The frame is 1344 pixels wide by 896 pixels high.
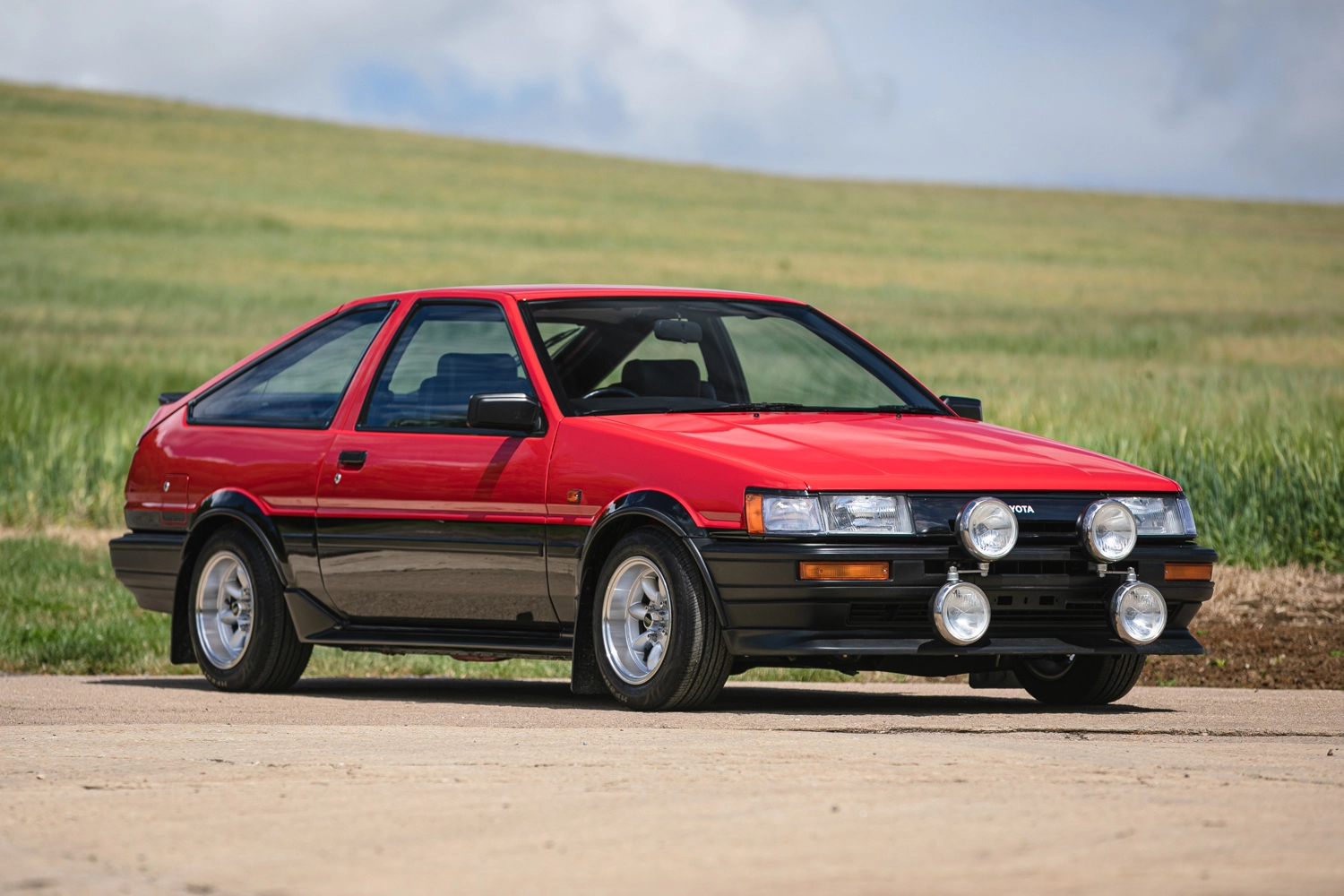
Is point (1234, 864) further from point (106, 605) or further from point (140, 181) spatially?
point (140, 181)

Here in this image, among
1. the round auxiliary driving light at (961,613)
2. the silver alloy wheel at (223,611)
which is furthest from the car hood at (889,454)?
the silver alloy wheel at (223,611)

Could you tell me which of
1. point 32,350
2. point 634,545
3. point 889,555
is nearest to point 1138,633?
point 889,555

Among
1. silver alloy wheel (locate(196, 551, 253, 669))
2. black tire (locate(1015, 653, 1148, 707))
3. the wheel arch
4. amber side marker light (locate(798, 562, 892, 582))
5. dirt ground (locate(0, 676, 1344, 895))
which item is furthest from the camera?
silver alloy wheel (locate(196, 551, 253, 669))

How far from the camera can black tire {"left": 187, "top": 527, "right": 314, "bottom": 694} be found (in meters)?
9.32

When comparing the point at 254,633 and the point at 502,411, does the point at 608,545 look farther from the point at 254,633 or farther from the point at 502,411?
the point at 254,633

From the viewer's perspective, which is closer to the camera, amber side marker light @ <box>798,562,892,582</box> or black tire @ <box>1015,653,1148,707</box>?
amber side marker light @ <box>798,562,892,582</box>

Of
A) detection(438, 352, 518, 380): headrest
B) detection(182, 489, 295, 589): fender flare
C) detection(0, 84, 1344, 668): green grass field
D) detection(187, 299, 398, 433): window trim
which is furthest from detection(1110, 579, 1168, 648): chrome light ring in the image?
detection(0, 84, 1344, 668): green grass field

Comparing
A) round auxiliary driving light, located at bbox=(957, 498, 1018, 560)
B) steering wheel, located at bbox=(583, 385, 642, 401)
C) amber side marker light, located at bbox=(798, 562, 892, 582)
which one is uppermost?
steering wheel, located at bbox=(583, 385, 642, 401)

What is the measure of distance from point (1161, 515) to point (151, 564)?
14.4 feet

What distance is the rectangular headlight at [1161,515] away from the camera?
7.96m

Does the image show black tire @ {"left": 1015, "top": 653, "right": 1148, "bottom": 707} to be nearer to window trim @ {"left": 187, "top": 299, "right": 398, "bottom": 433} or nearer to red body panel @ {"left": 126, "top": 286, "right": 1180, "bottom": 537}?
red body panel @ {"left": 126, "top": 286, "right": 1180, "bottom": 537}

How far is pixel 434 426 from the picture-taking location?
8.78 meters

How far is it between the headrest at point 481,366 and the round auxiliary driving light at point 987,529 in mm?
2025

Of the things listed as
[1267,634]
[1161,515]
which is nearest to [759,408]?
[1161,515]
